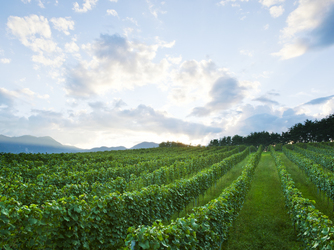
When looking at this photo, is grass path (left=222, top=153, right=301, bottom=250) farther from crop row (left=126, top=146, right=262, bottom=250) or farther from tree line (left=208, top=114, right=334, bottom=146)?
tree line (left=208, top=114, right=334, bottom=146)

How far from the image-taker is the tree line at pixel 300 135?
84.9 meters

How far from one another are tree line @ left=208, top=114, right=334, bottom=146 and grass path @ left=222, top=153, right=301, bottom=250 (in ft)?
315

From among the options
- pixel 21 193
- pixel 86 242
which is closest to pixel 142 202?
pixel 86 242

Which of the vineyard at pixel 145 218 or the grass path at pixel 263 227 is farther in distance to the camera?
the grass path at pixel 263 227

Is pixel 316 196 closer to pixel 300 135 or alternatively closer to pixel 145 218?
pixel 145 218

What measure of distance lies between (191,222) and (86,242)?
3.24 m

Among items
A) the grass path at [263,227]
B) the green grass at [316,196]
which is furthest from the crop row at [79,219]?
the green grass at [316,196]

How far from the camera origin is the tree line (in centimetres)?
8494

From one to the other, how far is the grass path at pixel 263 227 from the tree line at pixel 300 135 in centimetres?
9593

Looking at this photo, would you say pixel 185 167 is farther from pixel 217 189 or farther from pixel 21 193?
pixel 21 193

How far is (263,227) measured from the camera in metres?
9.46

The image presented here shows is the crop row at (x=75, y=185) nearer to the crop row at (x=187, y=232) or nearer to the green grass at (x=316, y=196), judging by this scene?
the crop row at (x=187, y=232)

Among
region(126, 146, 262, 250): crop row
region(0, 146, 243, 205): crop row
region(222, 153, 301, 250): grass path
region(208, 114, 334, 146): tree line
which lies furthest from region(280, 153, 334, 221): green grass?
region(208, 114, 334, 146): tree line

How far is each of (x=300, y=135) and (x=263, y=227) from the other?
107386 mm
